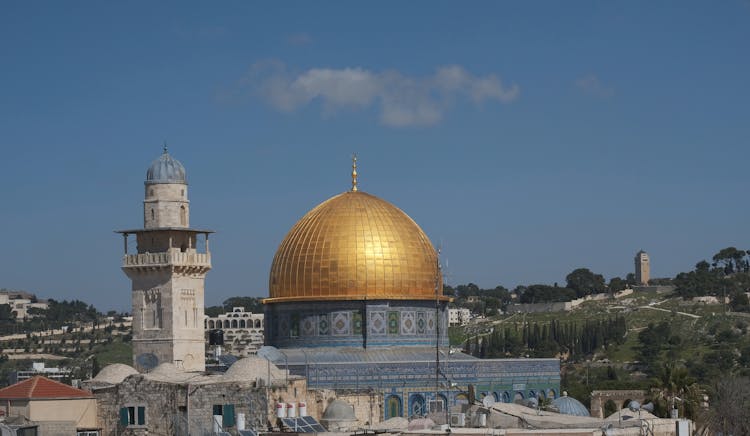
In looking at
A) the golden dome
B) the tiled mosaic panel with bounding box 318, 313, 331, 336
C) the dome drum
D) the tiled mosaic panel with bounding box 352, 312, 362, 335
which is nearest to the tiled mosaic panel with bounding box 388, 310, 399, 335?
the dome drum

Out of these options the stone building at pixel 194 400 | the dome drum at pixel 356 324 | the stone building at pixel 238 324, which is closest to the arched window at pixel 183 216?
the dome drum at pixel 356 324

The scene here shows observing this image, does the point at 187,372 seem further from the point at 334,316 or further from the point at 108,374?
the point at 334,316

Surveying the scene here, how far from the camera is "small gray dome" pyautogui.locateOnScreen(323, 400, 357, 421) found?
3947 centimetres

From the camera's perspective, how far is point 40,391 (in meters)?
38.6

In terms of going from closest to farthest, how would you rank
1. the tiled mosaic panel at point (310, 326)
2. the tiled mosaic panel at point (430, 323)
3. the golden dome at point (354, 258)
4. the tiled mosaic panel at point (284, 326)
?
the tiled mosaic panel at point (310, 326)
the golden dome at point (354, 258)
the tiled mosaic panel at point (284, 326)
the tiled mosaic panel at point (430, 323)

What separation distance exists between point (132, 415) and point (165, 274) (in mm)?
7575

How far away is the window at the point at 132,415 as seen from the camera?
128 ft

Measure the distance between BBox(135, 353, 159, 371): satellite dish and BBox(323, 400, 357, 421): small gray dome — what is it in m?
7.21

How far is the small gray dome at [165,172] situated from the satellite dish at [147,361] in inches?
191

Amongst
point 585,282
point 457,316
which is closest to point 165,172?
point 457,316

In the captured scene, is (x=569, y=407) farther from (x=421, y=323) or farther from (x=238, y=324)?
(x=238, y=324)

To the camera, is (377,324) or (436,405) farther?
(377,324)

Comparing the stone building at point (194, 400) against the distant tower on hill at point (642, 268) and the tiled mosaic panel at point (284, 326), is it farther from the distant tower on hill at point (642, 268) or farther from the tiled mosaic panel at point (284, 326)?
the distant tower on hill at point (642, 268)

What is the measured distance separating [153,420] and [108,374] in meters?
3.84
